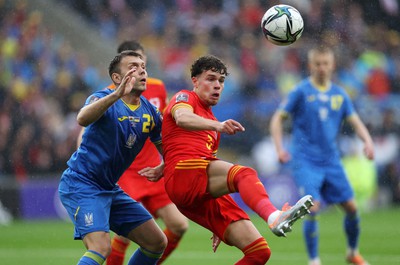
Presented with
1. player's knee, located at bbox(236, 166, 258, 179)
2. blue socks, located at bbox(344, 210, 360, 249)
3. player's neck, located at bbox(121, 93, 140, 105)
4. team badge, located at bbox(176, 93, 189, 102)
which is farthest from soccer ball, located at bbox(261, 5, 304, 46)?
blue socks, located at bbox(344, 210, 360, 249)

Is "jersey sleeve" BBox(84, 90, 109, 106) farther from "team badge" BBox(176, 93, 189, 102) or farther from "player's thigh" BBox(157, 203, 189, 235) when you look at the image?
"player's thigh" BBox(157, 203, 189, 235)

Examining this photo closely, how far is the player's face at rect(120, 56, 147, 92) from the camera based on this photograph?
693 cm

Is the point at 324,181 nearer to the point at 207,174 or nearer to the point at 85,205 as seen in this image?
the point at 207,174

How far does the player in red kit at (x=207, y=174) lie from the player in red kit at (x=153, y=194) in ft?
5.30

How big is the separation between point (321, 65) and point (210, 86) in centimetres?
363

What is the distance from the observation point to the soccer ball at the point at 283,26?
7.89 meters

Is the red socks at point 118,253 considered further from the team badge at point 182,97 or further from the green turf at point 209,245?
the team badge at point 182,97

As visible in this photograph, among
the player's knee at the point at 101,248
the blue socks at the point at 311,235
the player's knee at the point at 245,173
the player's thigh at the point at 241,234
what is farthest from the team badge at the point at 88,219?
the blue socks at the point at 311,235

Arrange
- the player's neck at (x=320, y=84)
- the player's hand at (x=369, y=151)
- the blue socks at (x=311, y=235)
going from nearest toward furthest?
1. the blue socks at (x=311, y=235)
2. the player's hand at (x=369, y=151)
3. the player's neck at (x=320, y=84)

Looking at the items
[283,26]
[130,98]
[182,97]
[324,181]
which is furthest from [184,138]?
[324,181]

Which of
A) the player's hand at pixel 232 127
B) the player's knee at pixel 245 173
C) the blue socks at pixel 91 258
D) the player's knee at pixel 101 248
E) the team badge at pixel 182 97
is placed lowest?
the blue socks at pixel 91 258

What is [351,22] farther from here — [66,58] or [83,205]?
[83,205]

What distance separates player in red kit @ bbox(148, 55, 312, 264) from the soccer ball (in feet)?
3.58

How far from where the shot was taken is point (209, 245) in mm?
12836
